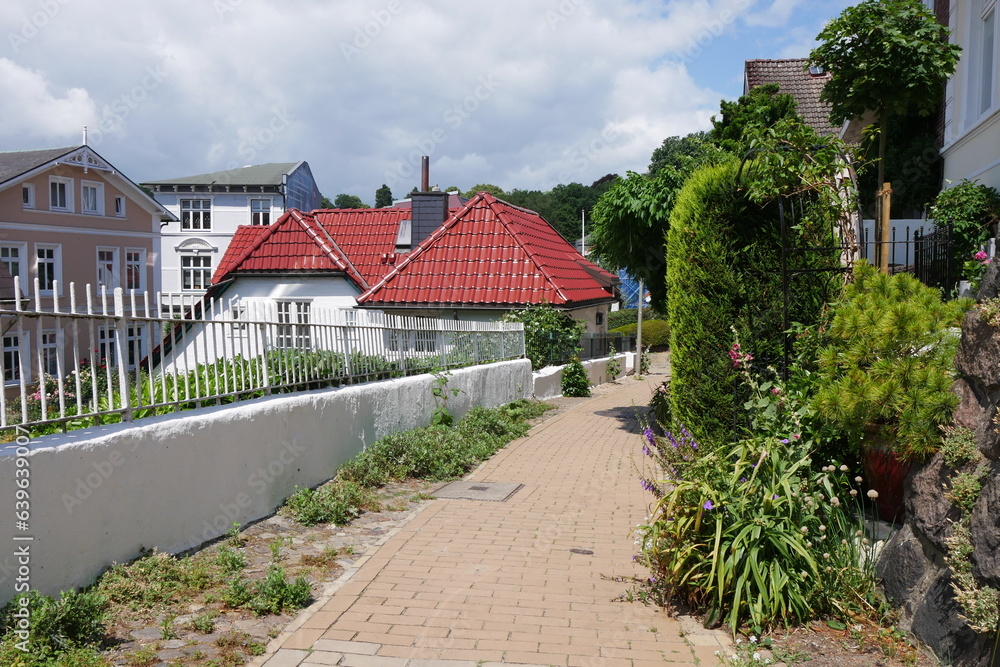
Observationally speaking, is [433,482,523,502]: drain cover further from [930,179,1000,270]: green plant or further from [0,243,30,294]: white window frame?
[0,243,30,294]: white window frame

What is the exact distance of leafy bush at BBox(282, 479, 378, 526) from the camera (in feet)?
23.9

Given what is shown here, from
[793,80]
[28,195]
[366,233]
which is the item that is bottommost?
[366,233]

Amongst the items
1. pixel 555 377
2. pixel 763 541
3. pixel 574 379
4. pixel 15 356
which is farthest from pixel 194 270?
pixel 763 541

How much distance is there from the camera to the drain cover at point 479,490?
863 cm

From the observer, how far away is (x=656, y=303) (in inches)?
603

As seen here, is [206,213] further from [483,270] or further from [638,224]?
[638,224]

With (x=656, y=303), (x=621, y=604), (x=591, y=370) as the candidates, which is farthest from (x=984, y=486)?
(x=591, y=370)

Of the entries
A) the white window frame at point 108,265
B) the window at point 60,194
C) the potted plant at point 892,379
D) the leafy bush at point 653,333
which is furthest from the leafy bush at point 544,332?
the white window frame at point 108,265

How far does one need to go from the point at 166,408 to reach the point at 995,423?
572cm

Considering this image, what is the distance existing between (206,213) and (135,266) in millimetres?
15670

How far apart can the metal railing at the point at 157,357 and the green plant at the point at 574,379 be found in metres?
10.1

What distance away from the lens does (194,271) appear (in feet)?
170

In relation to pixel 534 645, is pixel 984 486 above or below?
above

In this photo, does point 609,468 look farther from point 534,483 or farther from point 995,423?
point 995,423
